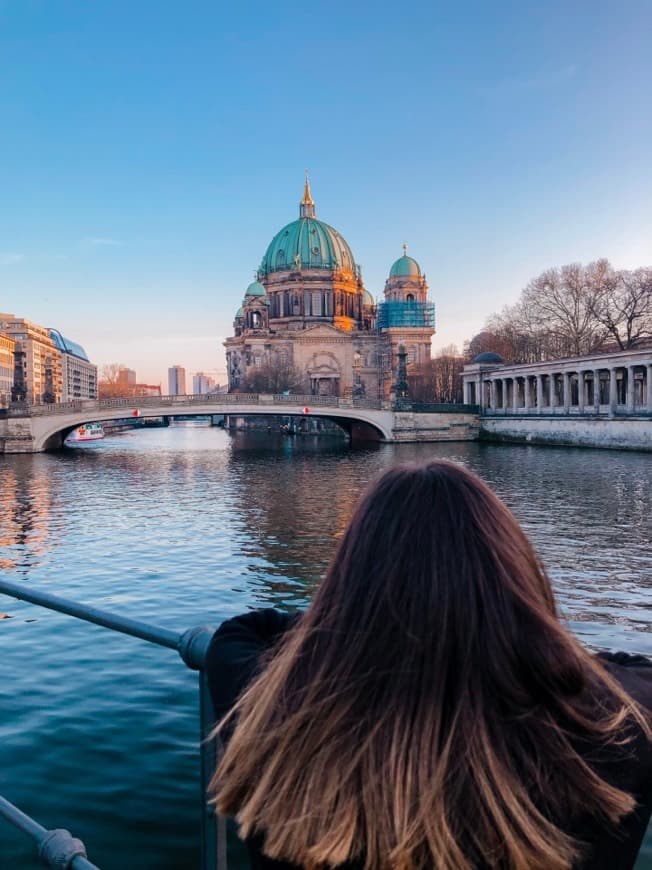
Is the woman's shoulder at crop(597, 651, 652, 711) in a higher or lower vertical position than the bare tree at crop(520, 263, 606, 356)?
lower

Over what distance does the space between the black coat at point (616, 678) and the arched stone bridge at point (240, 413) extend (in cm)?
4788

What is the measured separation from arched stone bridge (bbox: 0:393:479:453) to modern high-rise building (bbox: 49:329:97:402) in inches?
3917

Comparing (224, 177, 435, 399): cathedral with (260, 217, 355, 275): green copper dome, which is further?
(260, 217, 355, 275): green copper dome

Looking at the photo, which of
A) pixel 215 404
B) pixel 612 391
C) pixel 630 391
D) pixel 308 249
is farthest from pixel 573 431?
pixel 308 249

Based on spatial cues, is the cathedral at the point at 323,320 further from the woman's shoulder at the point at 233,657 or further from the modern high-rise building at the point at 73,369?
the woman's shoulder at the point at 233,657

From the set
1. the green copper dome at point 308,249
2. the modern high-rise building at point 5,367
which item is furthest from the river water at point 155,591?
the green copper dome at point 308,249

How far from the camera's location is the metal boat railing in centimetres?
179

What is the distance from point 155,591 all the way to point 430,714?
10942 millimetres

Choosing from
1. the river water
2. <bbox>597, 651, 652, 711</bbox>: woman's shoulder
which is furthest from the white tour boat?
<bbox>597, 651, 652, 711</bbox>: woman's shoulder

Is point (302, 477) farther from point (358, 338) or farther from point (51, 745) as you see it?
point (358, 338)

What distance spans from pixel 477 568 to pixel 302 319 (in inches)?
4355

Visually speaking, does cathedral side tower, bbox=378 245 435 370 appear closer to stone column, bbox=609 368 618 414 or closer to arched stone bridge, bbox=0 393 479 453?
arched stone bridge, bbox=0 393 479 453

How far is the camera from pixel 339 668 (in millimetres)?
1471

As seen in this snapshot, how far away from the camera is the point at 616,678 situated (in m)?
1.60
